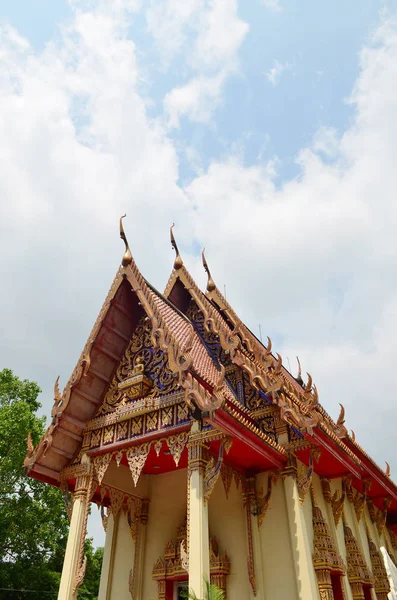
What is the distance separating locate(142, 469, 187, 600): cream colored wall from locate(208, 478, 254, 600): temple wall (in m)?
0.81

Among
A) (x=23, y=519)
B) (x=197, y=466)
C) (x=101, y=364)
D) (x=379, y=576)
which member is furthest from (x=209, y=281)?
(x=23, y=519)

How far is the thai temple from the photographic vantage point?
251 inches

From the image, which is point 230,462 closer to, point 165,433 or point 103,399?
point 165,433

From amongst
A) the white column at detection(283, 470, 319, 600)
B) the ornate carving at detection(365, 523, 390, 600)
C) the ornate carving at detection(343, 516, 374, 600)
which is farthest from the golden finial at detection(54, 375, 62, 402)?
the ornate carving at detection(365, 523, 390, 600)

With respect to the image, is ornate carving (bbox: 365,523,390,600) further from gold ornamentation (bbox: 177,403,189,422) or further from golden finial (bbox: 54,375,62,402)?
golden finial (bbox: 54,375,62,402)

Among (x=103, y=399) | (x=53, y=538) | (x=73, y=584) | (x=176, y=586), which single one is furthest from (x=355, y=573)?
(x=53, y=538)

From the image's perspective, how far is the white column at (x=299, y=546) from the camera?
20.4 feet

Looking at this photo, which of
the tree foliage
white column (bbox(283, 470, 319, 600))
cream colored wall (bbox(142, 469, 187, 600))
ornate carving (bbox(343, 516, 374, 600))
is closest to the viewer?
white column (bbox(283, 470, 319, 600))

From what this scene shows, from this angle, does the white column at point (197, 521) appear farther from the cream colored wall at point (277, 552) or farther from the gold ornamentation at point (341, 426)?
the gold ornamentation at point (341, 426)

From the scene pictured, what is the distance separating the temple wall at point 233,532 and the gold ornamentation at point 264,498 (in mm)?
348

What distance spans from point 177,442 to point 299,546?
7.23 feet

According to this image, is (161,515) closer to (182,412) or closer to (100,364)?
(182,412)

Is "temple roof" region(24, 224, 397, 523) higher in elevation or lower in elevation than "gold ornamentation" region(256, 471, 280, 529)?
higher

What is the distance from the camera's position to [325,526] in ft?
23.5
